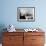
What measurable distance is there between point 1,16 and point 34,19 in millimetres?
1106

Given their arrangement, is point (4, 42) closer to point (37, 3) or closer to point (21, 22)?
point (21, 22)

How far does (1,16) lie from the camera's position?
4.27 metres

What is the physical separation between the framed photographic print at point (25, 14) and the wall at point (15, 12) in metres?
0.10

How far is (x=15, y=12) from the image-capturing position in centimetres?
426

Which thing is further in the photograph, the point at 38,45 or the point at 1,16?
the point at 1,16

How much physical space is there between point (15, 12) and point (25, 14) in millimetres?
340

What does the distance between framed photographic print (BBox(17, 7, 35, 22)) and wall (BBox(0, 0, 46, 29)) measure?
0.10 meters

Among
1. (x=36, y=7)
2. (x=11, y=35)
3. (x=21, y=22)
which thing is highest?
(x=36, y=7)

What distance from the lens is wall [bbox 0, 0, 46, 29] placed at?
425 centimetres

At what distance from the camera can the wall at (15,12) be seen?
167 inches

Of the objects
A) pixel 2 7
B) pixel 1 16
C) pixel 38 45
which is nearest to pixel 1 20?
pixel 1 16

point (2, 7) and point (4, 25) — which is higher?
point (2, 7)

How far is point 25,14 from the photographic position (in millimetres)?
4273

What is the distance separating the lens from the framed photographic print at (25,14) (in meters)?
4.25
